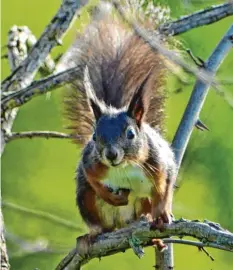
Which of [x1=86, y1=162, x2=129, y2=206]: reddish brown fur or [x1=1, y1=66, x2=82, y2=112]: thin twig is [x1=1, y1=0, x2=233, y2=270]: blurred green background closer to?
[x1=1, y1=66, x2=82, y2=112]: thin twig

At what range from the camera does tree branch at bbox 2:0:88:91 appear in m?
2.52

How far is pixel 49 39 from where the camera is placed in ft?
8.38

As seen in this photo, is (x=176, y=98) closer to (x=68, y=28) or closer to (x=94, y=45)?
(x=68, y=28)

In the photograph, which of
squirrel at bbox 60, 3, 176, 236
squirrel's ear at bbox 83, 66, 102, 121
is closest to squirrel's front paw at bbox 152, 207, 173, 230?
squirrel at bbox 60, 3, 176, 236

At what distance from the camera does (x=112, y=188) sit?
6.81 feet

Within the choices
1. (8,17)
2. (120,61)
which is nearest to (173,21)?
(120,61)

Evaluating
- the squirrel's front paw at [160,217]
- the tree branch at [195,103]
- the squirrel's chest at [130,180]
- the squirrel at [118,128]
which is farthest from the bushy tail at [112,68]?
the squirrel's front paw at [160,217]

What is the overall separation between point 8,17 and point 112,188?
1.44 meters

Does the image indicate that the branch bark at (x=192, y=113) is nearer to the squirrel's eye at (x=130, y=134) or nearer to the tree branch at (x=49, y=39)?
the squirrel's eye at (x=130, y=134)

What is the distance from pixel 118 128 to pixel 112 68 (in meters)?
0.26

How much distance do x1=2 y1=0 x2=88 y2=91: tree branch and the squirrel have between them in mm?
149

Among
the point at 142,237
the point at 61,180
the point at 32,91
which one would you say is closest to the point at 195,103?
the point at 142,237

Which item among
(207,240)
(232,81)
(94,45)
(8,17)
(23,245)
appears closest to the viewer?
(207,240)

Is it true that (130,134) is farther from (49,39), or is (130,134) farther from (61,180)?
(61,180)
